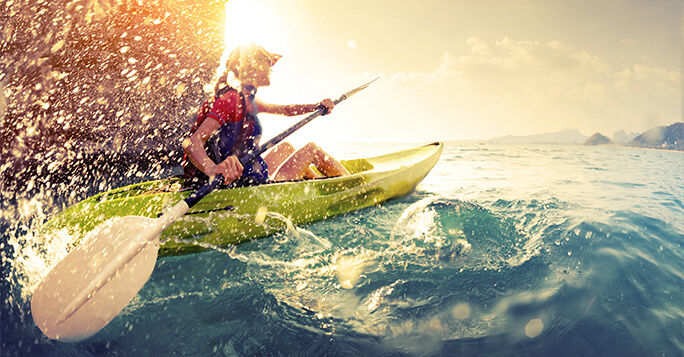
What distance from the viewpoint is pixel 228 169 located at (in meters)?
2.54

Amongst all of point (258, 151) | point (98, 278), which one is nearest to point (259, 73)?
point (258, 151)

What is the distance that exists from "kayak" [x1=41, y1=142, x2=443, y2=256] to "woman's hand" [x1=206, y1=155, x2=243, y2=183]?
20 centimetres

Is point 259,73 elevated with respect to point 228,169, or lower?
elevated

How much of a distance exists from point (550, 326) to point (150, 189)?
3383 millimetres

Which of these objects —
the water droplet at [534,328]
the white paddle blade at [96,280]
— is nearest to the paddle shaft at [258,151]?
the white paddle blade at [96,280]

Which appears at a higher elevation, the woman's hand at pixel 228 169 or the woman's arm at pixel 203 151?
the woman's arm at pixel 203 151

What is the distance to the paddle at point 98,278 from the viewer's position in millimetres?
1741

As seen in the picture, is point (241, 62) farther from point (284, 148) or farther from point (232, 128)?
point (284, 148)

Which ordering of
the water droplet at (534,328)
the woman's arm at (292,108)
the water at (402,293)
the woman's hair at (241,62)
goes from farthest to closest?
the woman's arm at (292,108), the woman's hair at (241,62), the water droplet at (534,328), the water at (402,293)

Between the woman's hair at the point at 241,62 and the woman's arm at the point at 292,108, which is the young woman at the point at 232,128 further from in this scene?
the woman's arm at the point at 292,108

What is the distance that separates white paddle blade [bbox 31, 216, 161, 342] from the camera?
1.74 meters

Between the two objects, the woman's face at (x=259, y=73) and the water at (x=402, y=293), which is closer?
the water at (x=402, y=293)

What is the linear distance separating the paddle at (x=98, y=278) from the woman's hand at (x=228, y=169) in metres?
0.28

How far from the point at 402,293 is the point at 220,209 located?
1.64 metres
